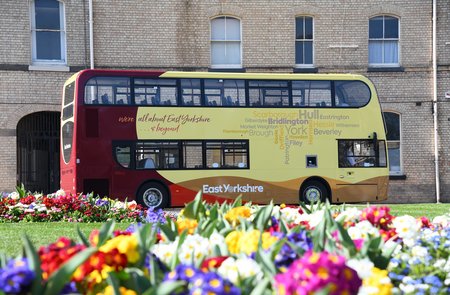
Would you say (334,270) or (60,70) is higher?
(60,70)

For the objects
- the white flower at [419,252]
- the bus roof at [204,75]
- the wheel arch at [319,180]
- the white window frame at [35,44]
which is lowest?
the wheel arch at [319,180]

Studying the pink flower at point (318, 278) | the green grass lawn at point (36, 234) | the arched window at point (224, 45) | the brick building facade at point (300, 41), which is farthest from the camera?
the arched window at point (224, 45)

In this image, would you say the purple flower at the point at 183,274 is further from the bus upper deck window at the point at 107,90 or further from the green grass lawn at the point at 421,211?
the bus upper deck window at the point at 107,90

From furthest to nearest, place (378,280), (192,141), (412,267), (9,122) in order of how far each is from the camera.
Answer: (9,122), (192,141), (412,267), (378,280)

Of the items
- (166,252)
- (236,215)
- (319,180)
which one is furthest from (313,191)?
(166,252)

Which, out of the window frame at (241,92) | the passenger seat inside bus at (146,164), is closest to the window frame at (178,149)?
the passenger seat inside bus at (146,164)

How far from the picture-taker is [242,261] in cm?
351

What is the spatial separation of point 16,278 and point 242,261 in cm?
112

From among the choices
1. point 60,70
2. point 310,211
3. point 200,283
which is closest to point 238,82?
point 60,70

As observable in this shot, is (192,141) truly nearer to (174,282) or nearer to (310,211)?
(310,211)

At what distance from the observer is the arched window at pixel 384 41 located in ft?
88.6

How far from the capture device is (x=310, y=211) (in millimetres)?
6516

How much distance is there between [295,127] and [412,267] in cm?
1731

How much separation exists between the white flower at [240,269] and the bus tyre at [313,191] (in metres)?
18.4
